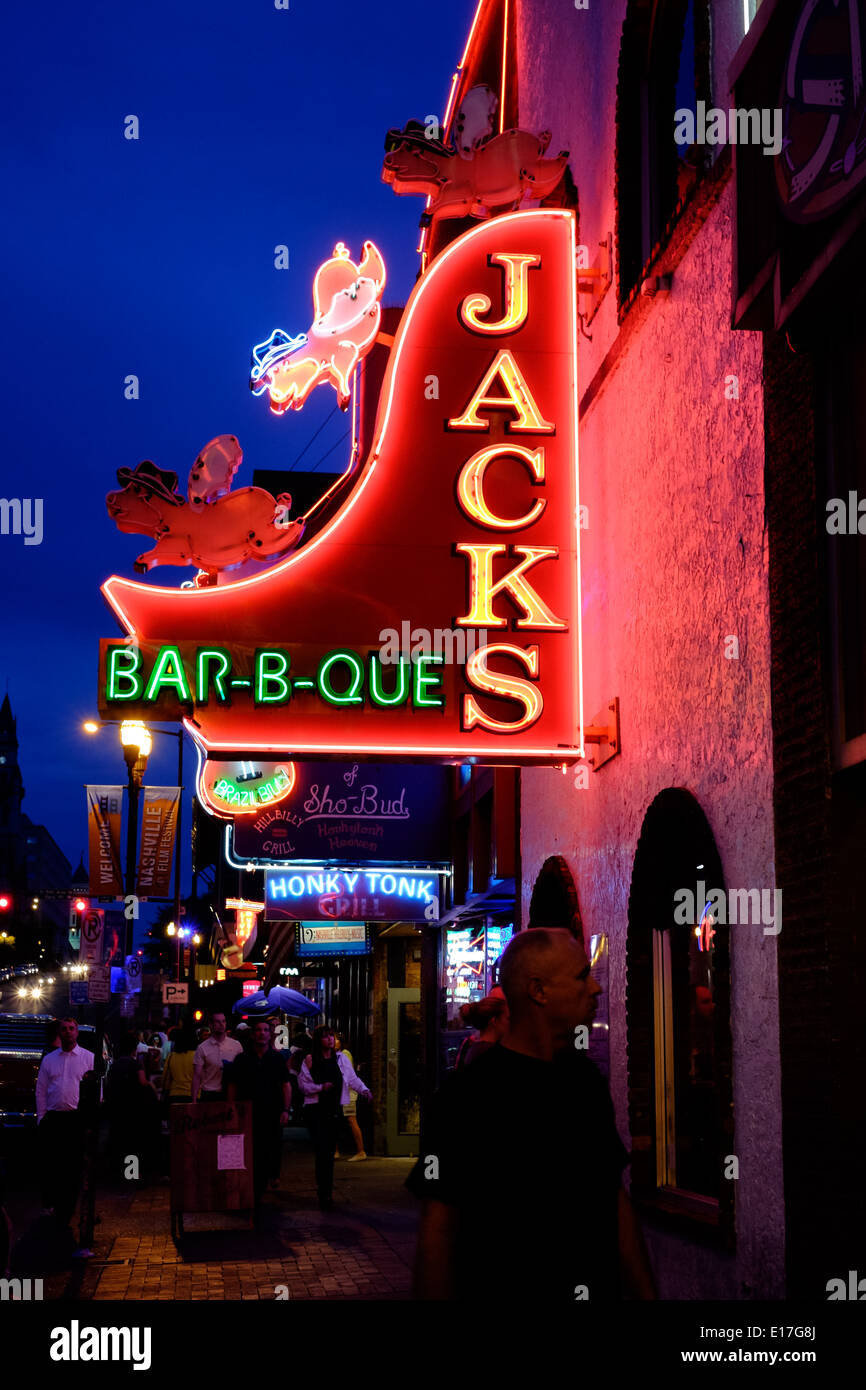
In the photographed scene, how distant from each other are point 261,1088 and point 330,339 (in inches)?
318

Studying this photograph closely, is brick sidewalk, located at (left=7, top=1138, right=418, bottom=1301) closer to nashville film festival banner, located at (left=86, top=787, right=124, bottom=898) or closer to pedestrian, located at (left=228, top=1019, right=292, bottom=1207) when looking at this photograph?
pedestrian, located at (left=228, top=1019, right=292, bottom=1207)

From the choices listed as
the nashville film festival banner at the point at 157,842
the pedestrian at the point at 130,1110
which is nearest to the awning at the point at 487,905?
the pedestrian at the point at 130,1110

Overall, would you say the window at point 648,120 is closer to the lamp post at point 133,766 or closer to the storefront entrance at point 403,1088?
the lamp post at point 133,766

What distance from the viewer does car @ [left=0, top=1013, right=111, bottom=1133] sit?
19.4 meters

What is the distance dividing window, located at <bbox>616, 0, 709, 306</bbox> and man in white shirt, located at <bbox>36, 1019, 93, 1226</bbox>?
9.51 m

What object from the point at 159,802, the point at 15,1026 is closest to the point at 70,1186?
the point at 15,1026

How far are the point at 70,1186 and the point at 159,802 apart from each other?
1474 centimetres

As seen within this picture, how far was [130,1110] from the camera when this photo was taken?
19.7 meters

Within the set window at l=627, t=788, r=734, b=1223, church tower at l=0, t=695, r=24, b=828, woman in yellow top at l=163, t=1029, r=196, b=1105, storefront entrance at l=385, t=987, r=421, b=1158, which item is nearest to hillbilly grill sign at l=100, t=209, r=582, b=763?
window at l=627, t=788, r=734, b=1223

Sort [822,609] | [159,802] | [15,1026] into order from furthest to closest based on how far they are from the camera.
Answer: [159,802] → [15,1026] → [822,609]

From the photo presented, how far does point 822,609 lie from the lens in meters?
5.97

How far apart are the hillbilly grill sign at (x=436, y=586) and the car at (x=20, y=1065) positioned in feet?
37.3
